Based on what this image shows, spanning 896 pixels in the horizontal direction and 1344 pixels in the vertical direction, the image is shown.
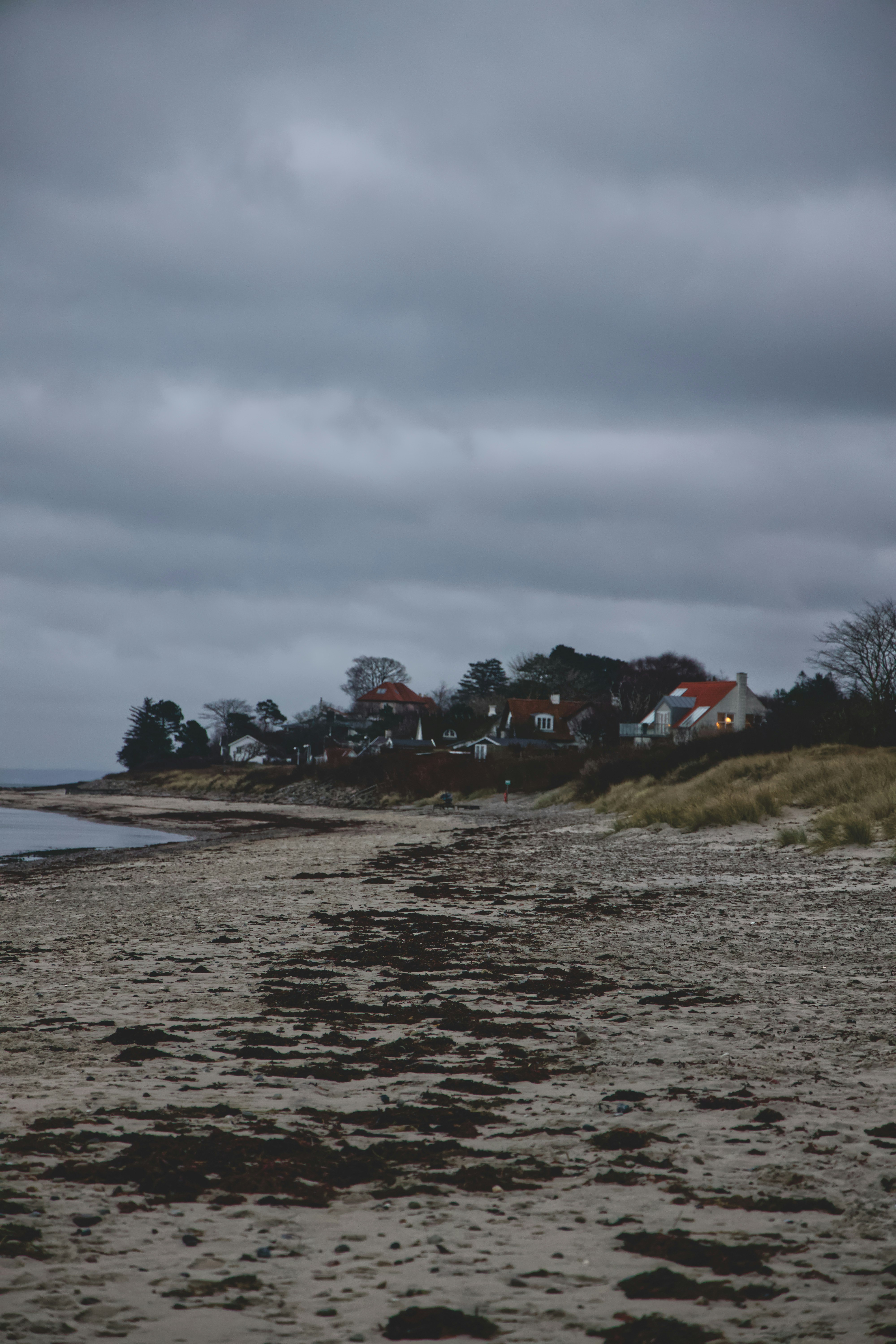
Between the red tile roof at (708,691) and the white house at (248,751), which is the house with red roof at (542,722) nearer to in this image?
the red tile roof at (708,691)

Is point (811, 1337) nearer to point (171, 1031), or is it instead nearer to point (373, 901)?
point (171, 1031)

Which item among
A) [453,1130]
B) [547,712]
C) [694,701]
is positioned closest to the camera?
[453,1130]

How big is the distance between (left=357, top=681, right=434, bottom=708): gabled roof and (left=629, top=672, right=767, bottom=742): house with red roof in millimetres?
45103

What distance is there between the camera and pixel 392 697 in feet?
397

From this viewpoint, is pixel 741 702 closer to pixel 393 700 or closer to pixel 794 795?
pixel 794 795

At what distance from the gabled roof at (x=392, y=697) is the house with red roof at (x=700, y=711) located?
148ft

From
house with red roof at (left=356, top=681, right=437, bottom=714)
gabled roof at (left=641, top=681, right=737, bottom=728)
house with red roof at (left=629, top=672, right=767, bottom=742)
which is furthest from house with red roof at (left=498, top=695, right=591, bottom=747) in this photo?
house with red roof at (left=356, top=681, right=437, bottom=714)

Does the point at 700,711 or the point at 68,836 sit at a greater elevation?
the point at 700,711

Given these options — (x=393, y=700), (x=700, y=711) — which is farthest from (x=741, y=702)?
(x=393, y=700)

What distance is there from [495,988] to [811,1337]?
5587 mm

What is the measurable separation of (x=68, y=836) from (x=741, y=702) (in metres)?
47.5

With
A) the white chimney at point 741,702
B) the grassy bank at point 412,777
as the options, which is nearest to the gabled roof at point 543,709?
the grassy bank at point 412,777

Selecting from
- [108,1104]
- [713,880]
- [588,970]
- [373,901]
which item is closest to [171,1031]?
[108,1104]

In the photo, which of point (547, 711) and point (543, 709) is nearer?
point (547, 711)
